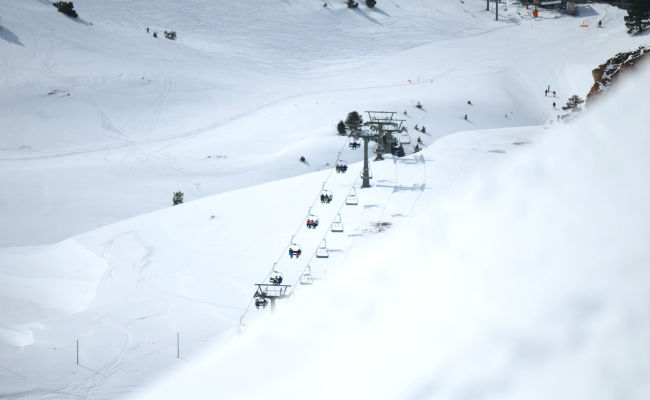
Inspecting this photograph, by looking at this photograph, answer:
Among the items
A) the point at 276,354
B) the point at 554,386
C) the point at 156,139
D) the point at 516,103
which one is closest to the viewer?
the point at 554,386

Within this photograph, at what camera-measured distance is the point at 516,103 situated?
3616 cm

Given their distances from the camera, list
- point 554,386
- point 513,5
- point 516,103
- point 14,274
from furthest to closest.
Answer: point 513,5
point 516,103
point 14,274
point 554,386

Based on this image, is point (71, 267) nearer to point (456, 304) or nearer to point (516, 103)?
point (456, 304)

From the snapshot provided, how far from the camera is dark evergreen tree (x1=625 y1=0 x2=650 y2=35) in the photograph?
40.2 meters

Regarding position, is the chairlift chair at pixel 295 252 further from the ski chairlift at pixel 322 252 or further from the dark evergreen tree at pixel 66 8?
the dark evergreen tree at pixel 66 8

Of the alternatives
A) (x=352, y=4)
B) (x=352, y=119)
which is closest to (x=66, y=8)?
(x=352, y=4)

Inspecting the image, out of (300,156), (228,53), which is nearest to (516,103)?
(300,156)

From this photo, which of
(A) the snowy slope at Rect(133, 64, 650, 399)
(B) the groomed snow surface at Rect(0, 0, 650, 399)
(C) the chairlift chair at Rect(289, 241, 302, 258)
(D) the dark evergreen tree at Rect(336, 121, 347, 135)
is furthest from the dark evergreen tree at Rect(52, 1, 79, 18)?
(A) the snowy slope at Rect(133, 64, 650, 399)

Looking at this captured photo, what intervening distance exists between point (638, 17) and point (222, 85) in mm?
25814

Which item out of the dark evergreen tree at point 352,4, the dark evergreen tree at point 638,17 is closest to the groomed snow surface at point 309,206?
the dark evergreen tree at point 352,4

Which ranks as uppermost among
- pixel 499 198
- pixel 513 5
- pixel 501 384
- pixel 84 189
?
Result: pixel 513 5

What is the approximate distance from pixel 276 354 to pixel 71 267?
20309mm

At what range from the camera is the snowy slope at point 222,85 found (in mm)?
27234

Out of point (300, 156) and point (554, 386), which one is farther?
point (300, 156)
